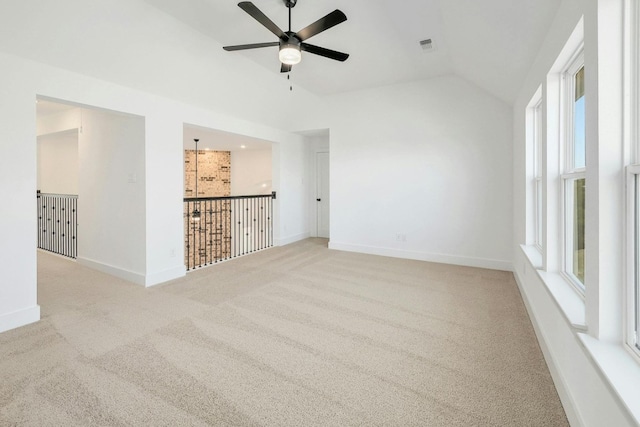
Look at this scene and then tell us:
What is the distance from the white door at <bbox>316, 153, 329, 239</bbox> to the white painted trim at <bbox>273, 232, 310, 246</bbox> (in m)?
0.41

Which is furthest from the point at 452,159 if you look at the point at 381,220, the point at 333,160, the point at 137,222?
the point at 137,222

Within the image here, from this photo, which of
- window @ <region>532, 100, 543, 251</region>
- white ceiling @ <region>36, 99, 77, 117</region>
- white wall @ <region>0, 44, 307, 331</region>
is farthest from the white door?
white ceiling @ <region>36, 99, 77, 117</region>

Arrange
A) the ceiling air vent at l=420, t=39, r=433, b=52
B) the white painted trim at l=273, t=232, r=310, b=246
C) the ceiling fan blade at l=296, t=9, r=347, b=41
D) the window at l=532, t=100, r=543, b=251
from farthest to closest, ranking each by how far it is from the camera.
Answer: the white painted trim at l=273, t=232, r=310, b=246
the ceiling air vent at l=420, t=39, r=433, b=52
the window at l=532, t=100, r=543, b=251
the ceiling fan blade at l=296, t=9, r=347, b=41

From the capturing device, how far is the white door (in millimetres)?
7293

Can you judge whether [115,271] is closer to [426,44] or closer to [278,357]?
[278,357]

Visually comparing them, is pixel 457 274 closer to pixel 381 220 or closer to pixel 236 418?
pixel 381 220

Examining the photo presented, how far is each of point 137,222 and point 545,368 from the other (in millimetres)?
4439

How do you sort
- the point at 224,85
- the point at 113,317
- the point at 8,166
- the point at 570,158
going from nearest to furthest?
1. the point at 570,158
2. the point at 8,166
3. the point at 113,317
4. the point at 224,85

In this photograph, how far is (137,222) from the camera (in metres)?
3.92

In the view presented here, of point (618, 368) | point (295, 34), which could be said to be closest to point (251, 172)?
point (295, 34)

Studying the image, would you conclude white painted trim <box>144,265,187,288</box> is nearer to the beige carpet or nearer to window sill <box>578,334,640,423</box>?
the beige carpet

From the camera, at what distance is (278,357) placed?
2201 millimetres

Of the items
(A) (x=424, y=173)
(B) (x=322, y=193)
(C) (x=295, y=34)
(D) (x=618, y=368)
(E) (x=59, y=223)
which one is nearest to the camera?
(D) (x=618, y=368)

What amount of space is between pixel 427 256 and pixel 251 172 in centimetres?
624
